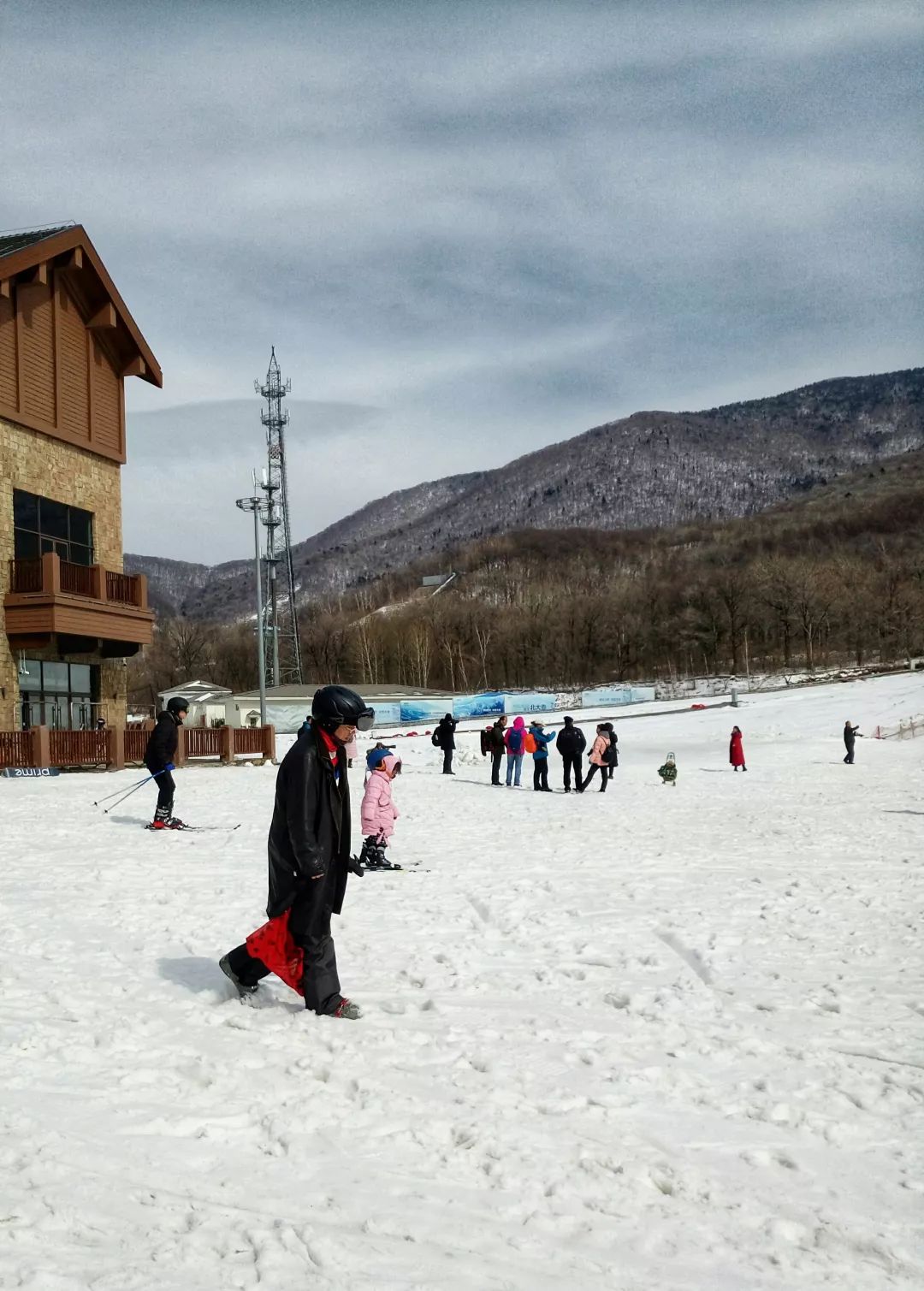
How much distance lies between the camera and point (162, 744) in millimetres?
15273

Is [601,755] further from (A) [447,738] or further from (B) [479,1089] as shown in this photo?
(B) [479,1089]

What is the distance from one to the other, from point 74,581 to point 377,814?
19.5 meters

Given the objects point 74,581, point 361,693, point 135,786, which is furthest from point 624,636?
point 135,786

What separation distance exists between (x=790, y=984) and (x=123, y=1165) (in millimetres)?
4331

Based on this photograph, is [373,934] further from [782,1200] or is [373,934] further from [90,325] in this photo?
[90,325]

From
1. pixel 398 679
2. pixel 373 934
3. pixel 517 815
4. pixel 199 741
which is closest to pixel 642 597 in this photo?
pixel 398 679

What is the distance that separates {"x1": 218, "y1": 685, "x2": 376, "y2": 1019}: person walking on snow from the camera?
5.79 meters

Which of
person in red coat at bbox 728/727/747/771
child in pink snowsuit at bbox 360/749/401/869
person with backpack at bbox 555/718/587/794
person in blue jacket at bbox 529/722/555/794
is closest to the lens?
child in pink snowsuit at bbox 360/749/401/869

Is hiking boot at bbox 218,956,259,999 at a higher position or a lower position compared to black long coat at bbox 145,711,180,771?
lower

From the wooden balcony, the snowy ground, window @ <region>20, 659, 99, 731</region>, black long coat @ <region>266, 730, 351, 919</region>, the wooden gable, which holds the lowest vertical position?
the snowy ground

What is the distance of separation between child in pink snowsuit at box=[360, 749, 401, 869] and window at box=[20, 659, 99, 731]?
56.8 feet

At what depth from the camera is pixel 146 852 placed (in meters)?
12.7

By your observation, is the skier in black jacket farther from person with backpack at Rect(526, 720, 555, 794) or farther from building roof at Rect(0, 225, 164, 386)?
building roof at Rect(0, 225, 164, 386)

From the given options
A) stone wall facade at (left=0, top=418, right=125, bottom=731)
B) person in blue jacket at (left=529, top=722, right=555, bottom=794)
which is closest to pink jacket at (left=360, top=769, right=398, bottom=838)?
person in blue jacket at (left=529, top=722, right=555, bottom=794)
